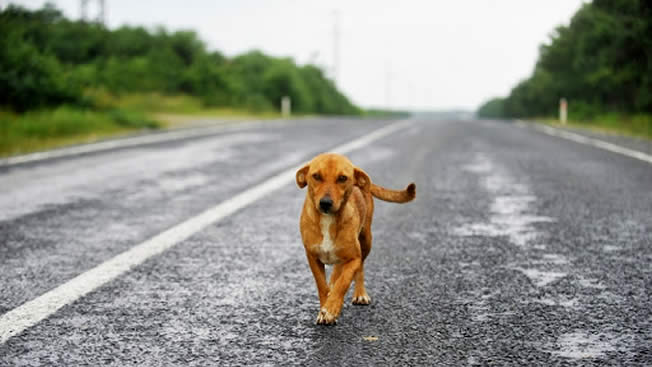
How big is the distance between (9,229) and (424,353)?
Answer: 412 cm

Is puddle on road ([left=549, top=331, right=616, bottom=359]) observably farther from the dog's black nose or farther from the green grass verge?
the green grass verge

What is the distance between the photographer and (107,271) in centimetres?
462

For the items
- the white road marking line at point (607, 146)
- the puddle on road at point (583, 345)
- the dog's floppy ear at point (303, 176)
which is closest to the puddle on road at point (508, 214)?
the puddle on road at point (583, 345)

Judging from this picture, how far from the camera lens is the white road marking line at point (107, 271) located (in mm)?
3604

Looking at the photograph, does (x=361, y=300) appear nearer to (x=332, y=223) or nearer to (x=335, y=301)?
(x=335, y=301)

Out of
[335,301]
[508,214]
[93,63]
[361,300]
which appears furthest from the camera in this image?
[93,63]

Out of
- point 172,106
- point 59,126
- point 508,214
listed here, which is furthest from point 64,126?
point 172,106

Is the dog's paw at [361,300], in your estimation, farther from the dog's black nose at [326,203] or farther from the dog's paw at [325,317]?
the dog's black nose at [326,203]

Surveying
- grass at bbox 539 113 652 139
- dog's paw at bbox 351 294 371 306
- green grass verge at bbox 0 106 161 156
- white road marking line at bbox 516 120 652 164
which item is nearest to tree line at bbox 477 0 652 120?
grass at bbox 539 113 652 139

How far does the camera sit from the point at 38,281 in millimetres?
4355

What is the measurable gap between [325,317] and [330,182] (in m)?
0.62

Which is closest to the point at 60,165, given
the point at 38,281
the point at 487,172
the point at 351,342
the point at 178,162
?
the point at 178,162

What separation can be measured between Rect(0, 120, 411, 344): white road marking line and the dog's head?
144 cm

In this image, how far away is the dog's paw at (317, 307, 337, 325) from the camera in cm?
350
